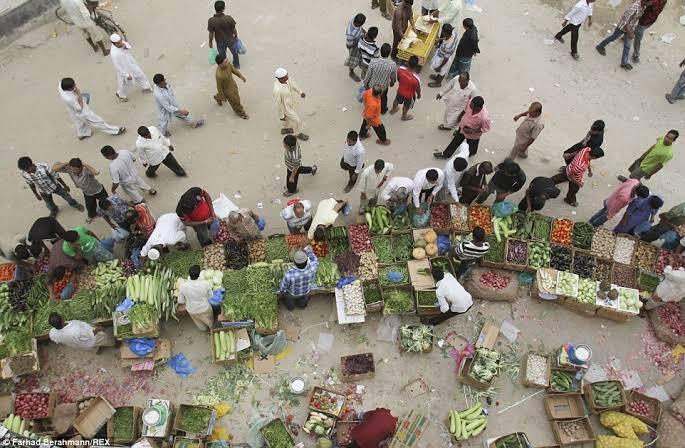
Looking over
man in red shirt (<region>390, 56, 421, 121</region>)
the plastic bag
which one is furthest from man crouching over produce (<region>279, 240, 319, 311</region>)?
man in red shirt (<region>390, 56, 421, 121</region>)

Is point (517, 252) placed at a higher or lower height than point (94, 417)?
higher

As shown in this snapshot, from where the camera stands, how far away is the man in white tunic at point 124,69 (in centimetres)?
973

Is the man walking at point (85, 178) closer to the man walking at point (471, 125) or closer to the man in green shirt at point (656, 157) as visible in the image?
the man walking at point (471, 125)

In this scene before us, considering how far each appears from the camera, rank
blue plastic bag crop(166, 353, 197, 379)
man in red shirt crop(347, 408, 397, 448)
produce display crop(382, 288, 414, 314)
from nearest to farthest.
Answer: man in red shirt crop(347, 408, 397, 448)
blue plastic bag crop(166, 353, 197, 379)
produce display crop(382, 288, 414, 314)

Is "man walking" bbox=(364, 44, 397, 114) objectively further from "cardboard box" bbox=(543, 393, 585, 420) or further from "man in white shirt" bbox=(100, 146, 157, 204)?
"cardboard box" bbox=(543, 393, 585, 420)

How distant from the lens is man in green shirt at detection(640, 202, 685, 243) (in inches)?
304

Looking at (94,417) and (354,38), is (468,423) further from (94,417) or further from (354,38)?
(354,38)

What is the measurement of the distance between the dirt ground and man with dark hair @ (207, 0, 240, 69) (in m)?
0.73

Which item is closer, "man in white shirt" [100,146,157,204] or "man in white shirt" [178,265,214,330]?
"man in white shirt" [178,265,214,330]

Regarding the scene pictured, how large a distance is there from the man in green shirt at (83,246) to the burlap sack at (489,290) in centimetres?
599

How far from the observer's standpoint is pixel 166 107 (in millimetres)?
9289

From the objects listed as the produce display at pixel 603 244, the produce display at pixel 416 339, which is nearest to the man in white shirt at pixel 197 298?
the produce display at pixel 416 339

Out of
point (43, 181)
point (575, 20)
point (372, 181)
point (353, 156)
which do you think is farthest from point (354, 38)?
point (43, 181)

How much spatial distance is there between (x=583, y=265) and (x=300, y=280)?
4750 millimetres
